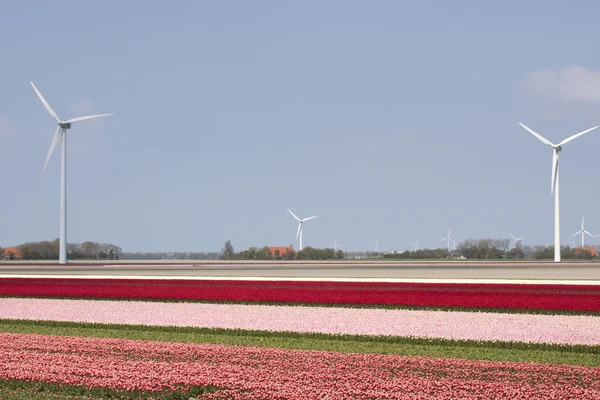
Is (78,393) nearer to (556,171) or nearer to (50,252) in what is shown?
(556,171)

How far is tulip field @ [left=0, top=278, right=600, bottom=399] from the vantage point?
47.3 ft

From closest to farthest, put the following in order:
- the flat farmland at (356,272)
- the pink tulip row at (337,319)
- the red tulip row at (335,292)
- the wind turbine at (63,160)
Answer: the pink tulip row at (337,319) → the red tulip row at (335,292) → the flat farmland at (356,272) → the wind turbine at (63,160)

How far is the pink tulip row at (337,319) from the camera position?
75.3ft

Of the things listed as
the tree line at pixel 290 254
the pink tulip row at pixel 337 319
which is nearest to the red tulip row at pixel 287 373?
the pink tulip row at pixel 337 319

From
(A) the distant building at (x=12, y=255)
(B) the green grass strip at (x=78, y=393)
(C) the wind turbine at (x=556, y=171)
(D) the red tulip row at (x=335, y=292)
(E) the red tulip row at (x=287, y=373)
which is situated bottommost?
(A) the distant building at (x=12, y=255)

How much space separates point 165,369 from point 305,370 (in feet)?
9.45

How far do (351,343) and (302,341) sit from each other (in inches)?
53.0

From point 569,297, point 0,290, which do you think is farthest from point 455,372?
point 0,290

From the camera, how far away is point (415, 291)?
32781mm

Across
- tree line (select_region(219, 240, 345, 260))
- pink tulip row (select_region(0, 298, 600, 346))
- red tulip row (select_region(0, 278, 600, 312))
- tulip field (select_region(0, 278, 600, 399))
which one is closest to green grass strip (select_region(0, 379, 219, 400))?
tulip field (select_region(0, 278, 600, 399))

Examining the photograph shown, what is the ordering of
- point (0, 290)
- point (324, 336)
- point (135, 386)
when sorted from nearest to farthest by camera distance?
1. point (135, 386)
2. point (324, 336)
3. point (0, 290)

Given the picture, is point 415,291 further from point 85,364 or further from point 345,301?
point 85,364

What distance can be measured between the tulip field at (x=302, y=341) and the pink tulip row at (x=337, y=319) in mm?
57

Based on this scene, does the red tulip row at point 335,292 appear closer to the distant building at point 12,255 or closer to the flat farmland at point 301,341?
the flat farmland at point 301,341
